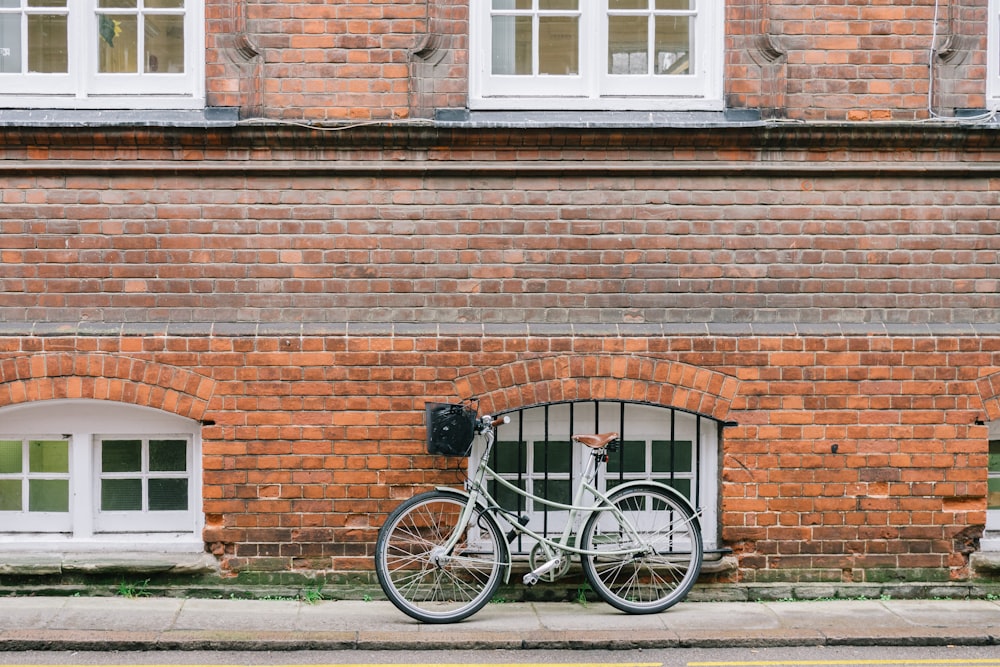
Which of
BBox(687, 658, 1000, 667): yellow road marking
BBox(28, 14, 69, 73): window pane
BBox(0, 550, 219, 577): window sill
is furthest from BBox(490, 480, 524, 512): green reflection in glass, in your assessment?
BBox(28, 14, 69, 73): window pane

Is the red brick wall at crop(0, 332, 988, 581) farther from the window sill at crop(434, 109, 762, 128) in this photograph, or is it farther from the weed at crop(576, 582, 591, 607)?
the window sill at crop(434, 109, 762, 128)

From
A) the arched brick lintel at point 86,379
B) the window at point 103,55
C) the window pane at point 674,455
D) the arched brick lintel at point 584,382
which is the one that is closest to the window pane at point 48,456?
the arched brick lintel at point 86,379

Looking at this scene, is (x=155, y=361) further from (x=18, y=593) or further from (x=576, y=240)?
(x=576, y=240)

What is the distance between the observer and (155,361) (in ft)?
20.6

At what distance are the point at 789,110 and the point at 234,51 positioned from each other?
340 cm

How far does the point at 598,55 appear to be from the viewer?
6.62 meters

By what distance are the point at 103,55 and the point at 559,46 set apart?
9.36 feet

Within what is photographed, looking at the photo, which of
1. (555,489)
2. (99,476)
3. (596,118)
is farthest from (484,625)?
(596,118)

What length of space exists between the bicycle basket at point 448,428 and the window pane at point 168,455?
1.70 m

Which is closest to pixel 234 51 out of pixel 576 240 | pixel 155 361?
pixel 155 361

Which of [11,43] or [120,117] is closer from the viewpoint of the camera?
[120,117]

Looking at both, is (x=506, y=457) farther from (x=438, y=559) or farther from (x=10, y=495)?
(x=10, y=495)

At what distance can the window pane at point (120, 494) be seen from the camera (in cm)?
662

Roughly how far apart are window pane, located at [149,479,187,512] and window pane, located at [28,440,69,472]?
1.79ft
